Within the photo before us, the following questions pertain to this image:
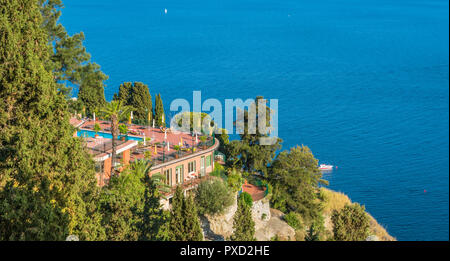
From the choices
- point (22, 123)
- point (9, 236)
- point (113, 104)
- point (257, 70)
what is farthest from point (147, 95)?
point (257, 70)

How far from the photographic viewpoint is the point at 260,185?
43781 mm

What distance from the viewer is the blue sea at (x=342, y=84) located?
6378cm

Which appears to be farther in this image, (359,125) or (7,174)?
(359,125)

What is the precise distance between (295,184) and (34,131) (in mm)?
28989

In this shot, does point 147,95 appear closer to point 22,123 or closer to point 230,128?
point 230,128

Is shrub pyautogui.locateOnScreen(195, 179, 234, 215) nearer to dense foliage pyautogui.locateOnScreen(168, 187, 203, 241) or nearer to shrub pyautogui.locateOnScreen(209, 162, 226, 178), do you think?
shrub pyautogui.locateOnScreen(209, 162, 226, 178)

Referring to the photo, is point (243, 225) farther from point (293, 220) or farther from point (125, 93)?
point (125, 93)

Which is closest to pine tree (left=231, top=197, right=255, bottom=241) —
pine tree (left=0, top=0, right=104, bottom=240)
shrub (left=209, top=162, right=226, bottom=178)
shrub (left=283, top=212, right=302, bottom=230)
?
shrub (left=209, top=162, right=226, bottom=178)

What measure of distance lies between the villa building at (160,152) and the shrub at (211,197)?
1.40 m

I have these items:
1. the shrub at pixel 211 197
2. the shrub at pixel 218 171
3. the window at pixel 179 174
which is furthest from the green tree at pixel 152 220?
the shrub at pixel 218 171

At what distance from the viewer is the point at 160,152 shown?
38000 mm

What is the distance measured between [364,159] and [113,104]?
48.7m

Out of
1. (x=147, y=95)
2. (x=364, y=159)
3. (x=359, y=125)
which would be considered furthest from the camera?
(x=359, y=125)

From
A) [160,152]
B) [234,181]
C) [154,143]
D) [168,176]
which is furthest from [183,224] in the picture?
[154,143]
